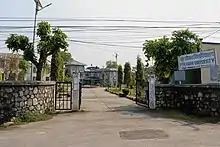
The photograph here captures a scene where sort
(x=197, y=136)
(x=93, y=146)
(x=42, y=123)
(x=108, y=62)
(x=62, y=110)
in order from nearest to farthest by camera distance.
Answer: (x=93, y=146) → (x=197, y=136) → (x=42, y=123) → (x=62, y=110) → (x=108, y=62)

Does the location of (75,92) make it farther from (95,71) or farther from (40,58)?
(95,71)

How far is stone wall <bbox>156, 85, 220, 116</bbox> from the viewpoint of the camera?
14.9m

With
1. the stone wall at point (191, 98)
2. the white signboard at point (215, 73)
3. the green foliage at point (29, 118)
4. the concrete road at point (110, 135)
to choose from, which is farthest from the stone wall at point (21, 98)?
the white signboard at point (215, 73)

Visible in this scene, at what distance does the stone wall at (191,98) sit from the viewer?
A: 587 inches

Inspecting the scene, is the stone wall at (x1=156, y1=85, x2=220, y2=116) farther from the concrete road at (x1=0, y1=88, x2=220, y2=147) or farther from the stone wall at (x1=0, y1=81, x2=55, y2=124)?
the stone wall at (x1=0, y1=81, x2=55, y2=124)

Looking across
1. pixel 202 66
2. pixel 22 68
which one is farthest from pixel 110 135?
pixel 22 68

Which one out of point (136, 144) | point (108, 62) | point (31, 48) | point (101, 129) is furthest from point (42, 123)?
point (108, 62)

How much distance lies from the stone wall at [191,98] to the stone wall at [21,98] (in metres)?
7.58

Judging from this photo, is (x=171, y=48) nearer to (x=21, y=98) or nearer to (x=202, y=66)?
(x=202, y=66)

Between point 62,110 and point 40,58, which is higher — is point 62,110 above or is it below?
below

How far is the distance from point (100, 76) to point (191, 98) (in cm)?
9605

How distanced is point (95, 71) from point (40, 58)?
97633 mm

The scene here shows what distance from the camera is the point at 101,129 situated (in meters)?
11.3

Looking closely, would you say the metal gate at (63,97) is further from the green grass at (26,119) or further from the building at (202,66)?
the building at (202,66)
